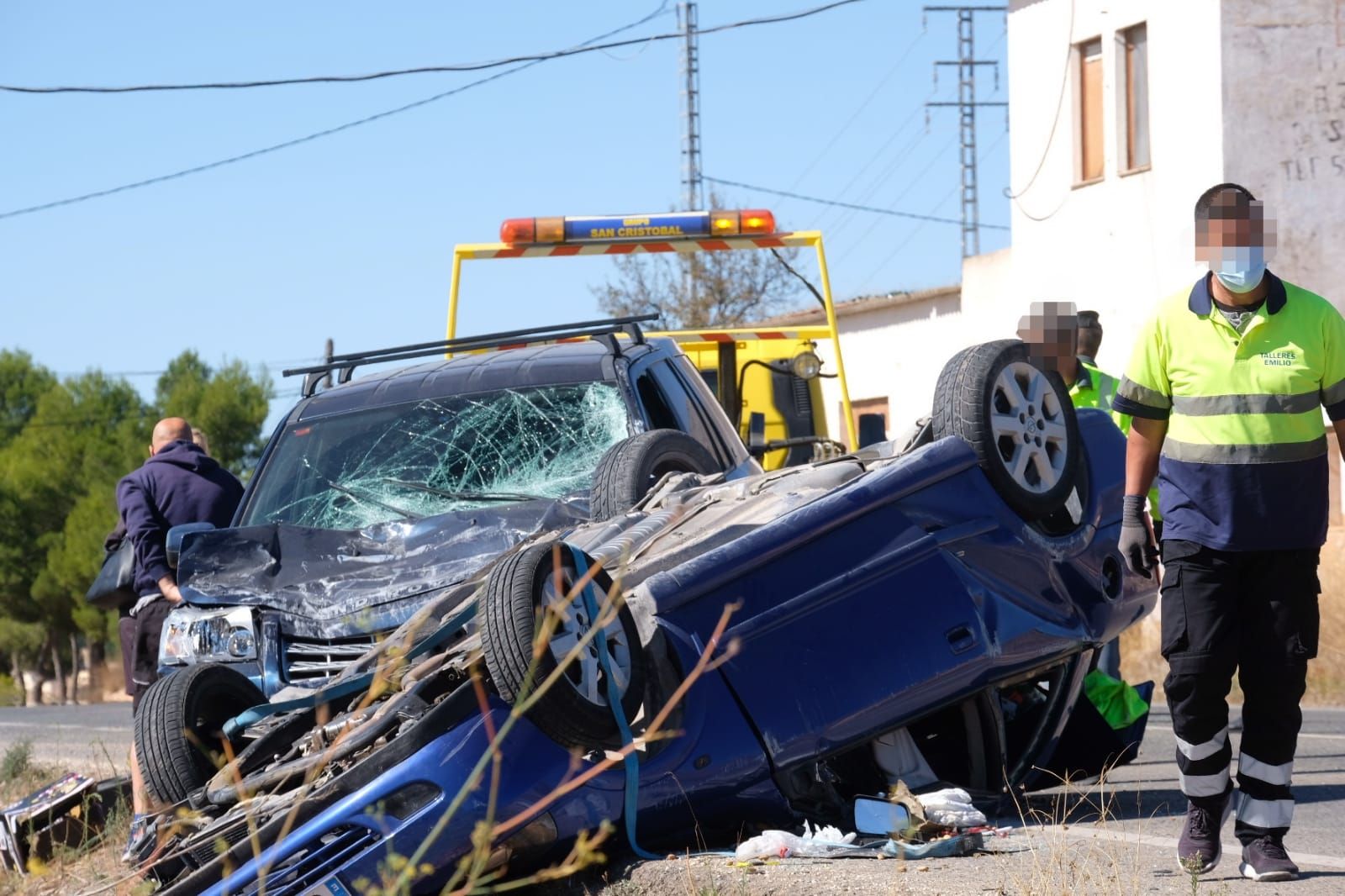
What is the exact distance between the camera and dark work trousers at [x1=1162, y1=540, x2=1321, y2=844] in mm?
4723

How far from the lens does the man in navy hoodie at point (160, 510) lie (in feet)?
24.9

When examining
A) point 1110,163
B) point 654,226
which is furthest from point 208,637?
point 1110,163

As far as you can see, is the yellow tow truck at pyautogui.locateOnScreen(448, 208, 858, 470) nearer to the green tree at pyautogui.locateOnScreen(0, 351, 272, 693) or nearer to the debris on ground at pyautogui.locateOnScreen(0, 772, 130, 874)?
the debris on ground at pyautogui.locateOnScreen(0, 772, 130, 874)

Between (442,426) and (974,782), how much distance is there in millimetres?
2832

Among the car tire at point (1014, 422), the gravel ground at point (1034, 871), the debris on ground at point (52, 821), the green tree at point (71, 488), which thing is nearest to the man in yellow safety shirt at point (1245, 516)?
the gravel ground at point (1034, 871)

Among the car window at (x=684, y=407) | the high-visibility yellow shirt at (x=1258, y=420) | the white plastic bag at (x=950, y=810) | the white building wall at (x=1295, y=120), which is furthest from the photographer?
the white building wall at (x=1295, y=120)

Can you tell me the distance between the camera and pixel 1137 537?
4.94 metres

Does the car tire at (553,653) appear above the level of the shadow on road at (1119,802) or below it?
above

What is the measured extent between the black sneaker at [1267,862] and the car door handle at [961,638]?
1.01 metres

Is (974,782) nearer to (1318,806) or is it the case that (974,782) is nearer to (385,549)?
(1318,806)

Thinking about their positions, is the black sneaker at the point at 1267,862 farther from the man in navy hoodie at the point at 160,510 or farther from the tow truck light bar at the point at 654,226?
the tow truck light bar at the point at 654,226

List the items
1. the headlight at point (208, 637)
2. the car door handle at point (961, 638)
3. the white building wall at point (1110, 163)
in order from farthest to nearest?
the white building wall at point (1110, 163) → the headlight at point (208, 637) → the car door handle at point (961, 638)

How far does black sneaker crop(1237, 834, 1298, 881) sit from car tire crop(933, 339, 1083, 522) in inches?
55.4

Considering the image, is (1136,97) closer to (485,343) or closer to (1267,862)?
(485,343)
